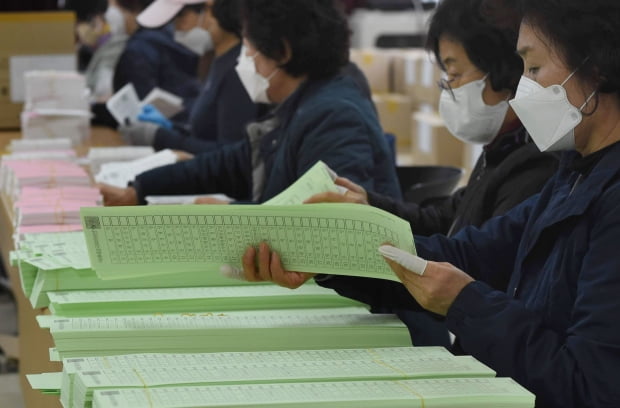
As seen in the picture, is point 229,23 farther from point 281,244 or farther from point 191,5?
point 281,244

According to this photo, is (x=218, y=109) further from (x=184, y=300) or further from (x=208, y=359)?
(x=208, y=359)

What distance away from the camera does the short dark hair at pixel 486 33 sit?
2393 millimetres

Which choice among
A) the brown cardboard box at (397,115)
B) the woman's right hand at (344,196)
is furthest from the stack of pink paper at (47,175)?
the brown cardboard box at (397,115)

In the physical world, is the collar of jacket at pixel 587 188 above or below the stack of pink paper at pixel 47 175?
above

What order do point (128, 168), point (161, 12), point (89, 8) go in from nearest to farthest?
point (128, 168) < point (161, 12) < point (89, 8)

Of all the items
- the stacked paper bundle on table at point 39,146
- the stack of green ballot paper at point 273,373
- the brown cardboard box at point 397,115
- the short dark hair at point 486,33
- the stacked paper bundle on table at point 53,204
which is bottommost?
the brown cardboard box at point 397,115

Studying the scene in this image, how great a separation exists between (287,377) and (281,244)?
1.40 ft

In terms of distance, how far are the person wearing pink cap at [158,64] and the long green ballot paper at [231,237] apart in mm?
3795

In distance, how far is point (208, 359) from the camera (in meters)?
1.65

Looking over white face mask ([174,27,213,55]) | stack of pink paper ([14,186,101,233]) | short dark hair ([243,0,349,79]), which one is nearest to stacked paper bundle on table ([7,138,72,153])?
white face mask ([174,27,213,55])

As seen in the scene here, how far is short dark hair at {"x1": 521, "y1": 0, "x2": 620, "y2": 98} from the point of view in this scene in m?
1.68

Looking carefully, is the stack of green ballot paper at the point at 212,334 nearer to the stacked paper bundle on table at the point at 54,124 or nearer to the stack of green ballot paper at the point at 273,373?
the stack of green ballot paper at the point at 273,373

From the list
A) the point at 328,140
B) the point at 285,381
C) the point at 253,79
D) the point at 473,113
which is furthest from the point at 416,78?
the point at 285,381

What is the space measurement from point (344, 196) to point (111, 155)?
6.90ft
